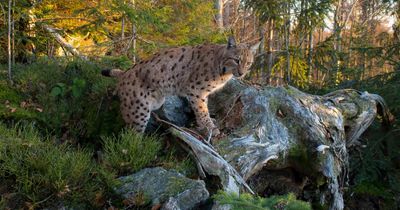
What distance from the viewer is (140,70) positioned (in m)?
6.09

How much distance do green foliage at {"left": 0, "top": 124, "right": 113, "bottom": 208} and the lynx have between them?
1805 millimetres

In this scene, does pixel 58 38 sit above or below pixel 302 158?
above

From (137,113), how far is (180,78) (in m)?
0.95

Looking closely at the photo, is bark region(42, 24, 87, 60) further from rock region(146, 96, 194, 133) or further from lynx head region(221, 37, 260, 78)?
lynx head region(221, 37, 260, 78)

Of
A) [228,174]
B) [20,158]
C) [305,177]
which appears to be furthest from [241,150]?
[20,158]

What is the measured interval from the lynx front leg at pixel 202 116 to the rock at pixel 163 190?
1.44 m

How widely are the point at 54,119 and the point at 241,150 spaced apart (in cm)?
303

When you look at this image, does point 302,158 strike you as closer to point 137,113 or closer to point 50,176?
point 137,113

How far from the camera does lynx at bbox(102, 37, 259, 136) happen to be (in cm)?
584

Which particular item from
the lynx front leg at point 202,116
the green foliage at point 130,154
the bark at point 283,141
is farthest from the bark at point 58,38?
the green foliage at point 130,154

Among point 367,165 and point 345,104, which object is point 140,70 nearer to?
point 345,104

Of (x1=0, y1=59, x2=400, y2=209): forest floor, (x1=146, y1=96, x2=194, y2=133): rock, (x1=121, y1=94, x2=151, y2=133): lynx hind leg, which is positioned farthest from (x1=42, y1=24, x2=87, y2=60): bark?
(x1=121, y1=94, x2=151, y2=133): lynx hind leg

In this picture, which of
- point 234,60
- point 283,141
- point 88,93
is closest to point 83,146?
point 88,93

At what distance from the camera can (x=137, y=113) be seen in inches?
228
